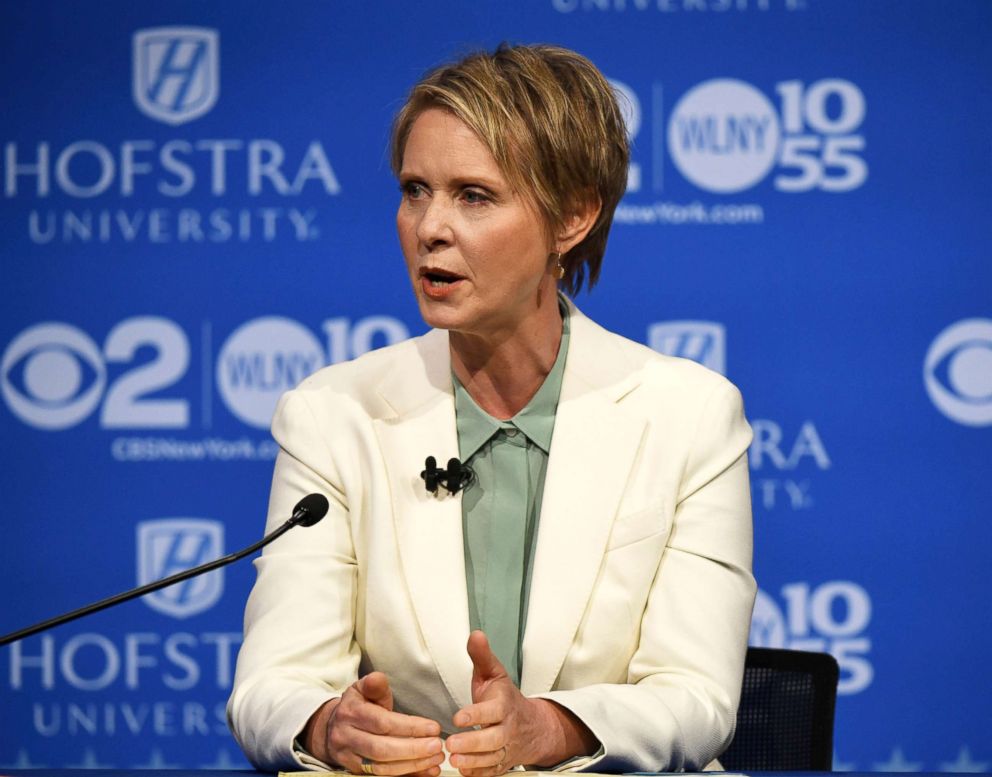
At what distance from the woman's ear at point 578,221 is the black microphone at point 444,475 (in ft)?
1.26

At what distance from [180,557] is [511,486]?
1.83 metres

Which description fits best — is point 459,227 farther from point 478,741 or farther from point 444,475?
point 478,741

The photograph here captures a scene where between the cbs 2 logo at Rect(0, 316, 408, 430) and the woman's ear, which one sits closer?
the woman's ear

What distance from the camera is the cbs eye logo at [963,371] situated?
3.56 m

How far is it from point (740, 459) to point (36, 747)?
8.15ft

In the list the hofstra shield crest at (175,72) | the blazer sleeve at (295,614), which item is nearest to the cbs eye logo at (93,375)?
the hofstra shield crest at (175,72)

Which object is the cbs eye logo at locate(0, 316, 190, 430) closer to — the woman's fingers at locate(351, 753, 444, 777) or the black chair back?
the black chair back

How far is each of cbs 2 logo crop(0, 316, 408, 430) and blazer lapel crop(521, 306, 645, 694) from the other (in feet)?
5.08

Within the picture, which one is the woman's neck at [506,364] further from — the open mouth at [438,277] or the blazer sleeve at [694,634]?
A: the blazer sleeve at [694,634]

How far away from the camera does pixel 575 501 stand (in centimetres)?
206

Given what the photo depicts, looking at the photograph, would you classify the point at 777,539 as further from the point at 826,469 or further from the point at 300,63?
the point at 300,63

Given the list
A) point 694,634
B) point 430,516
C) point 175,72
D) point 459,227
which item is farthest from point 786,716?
point 175,72

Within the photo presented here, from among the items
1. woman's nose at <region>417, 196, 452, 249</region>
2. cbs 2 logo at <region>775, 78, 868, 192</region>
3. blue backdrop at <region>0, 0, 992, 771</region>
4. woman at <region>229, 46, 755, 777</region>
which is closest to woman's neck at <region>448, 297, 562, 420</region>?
woman at <region>229, 46, 755, 777</region>

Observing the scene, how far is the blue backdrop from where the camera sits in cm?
356
